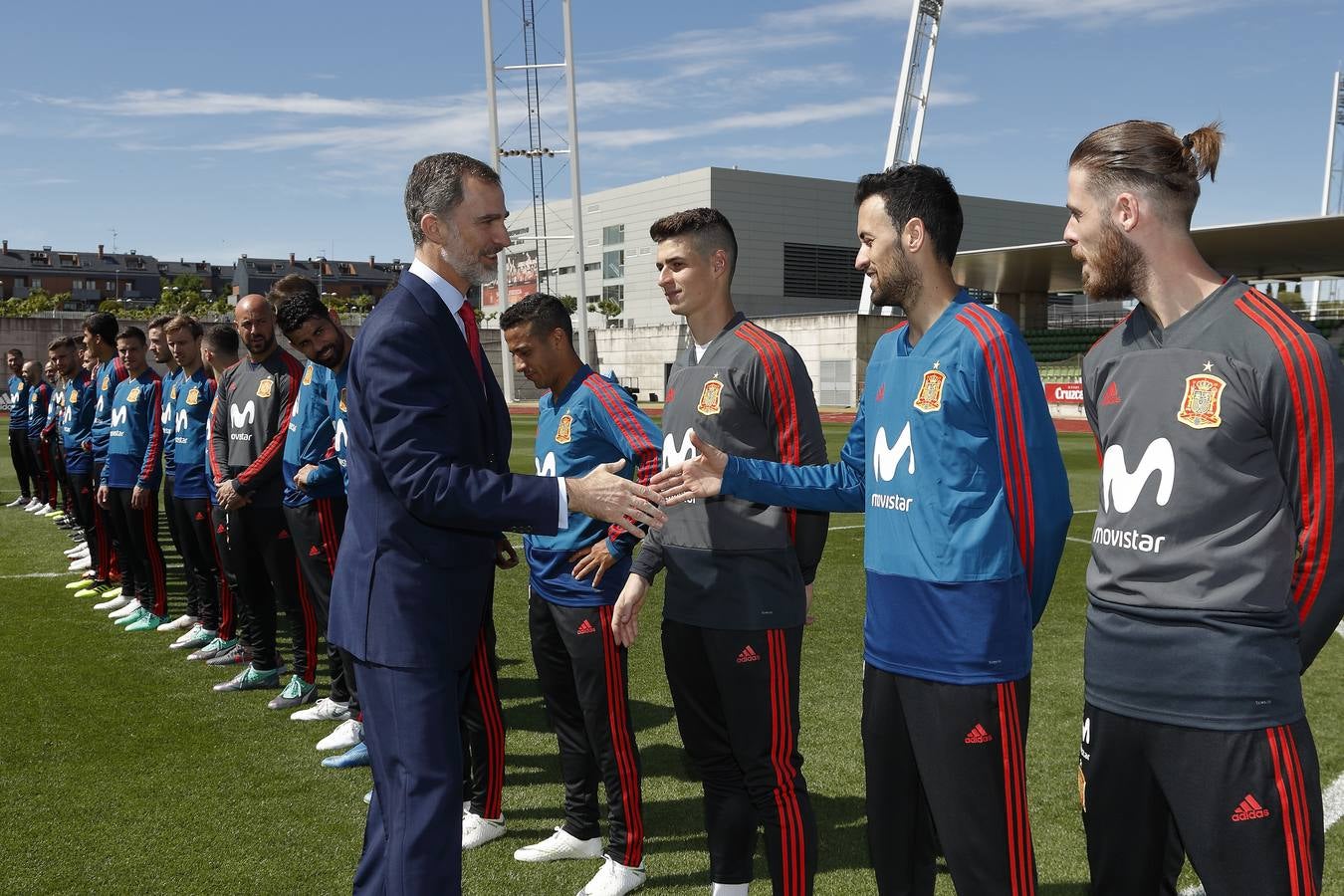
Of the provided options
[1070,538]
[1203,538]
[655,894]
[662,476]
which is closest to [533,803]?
[655,894]

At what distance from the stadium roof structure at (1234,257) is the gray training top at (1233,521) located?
2667 centimetres

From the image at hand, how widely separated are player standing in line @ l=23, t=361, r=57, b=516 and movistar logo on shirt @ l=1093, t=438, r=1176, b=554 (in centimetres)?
1463

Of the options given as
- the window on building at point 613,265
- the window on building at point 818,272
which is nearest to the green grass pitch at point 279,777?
the window on building at point 818,272

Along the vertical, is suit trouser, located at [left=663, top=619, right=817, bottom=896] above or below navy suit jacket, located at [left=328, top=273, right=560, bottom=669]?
below

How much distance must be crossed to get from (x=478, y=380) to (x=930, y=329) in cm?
119

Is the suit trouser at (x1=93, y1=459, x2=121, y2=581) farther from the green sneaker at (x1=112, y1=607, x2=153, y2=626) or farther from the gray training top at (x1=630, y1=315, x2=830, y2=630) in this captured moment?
the gray training top at (x1=630, y1=315, x2=830, y2=630)

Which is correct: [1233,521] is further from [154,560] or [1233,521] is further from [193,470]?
[154,560]

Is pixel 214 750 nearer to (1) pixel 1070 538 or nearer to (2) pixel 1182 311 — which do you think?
(2) pixel 1182 311

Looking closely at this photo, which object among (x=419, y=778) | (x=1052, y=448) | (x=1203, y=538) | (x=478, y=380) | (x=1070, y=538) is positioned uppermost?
(x=478, y=380)

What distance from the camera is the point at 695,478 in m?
2.78

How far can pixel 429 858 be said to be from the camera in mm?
2467

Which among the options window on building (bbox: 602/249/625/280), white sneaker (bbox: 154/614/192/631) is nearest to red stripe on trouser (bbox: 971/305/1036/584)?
white sneaker (bbox: 154/614/192/631)

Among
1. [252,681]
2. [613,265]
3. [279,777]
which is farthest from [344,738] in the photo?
[613,265]

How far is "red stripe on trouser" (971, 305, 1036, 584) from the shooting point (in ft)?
7.66
